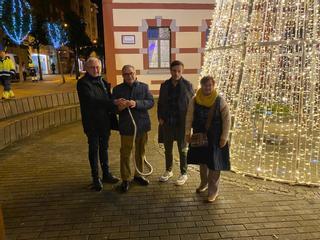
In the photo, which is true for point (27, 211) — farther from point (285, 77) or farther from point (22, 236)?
point (285, 77)

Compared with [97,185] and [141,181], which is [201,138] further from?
[97,185]

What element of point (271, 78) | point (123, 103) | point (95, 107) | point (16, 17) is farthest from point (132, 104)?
point (16, 17)

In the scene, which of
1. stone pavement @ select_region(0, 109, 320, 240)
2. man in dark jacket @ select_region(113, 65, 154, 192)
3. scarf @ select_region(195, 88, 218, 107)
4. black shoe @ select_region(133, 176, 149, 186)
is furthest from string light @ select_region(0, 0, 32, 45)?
scarf @ select_region(195, 88, 218, 107)

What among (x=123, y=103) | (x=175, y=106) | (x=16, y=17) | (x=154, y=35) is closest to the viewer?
(x=123, y=103)

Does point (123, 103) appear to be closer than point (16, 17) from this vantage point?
Yes

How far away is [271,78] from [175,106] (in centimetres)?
157

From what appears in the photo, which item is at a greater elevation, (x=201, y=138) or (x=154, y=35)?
(x=154, y=35)

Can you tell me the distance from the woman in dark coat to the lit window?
337 inches

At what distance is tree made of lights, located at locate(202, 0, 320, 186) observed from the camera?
4.36m

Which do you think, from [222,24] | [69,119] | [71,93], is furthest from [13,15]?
[222,24]

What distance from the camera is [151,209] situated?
3.71 meters

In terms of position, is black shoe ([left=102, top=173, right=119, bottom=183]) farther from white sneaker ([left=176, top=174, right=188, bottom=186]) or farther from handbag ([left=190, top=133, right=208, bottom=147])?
handbag ([left=190, top=133, right=208, bottom=147])

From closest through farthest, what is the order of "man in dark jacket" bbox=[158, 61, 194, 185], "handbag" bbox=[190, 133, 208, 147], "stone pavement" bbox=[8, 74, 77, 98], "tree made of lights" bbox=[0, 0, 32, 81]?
"handbag" bbox=[190, 133, 208, 147], "man in dark jacket" bbox=[158, 61, 194, 185], "tree made of lights" bbox=[0, 0, 32, 81], "stone pavement" bbox=[8, 74, 77, 98]

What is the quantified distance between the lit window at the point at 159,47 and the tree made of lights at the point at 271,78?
6.73 metres
